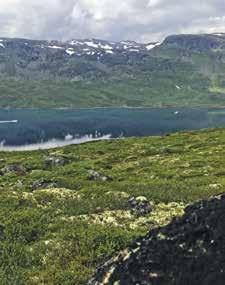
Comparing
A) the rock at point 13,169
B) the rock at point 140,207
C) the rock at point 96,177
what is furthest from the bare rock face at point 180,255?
the rock at point 13,169

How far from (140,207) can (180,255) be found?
17560 millimetres

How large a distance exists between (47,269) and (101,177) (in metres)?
54.4

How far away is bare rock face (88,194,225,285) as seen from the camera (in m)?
12.0

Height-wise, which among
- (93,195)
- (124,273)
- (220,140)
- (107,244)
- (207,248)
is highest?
(207,248)

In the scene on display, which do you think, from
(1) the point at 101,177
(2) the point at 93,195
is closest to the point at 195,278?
(2) the point at 93,195

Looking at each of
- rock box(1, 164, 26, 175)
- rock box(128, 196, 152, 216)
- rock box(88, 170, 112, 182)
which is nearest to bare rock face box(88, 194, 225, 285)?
rock box(128, 196, 152, 216)

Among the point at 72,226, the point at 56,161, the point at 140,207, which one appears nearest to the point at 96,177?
the point at 56,161

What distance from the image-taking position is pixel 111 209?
99.0ft

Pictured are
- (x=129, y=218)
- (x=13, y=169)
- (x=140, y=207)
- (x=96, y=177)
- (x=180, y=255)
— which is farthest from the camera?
(x=13, y=169)

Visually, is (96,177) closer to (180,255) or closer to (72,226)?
(72,226)

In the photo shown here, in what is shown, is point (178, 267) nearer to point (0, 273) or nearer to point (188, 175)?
point (0, 273)

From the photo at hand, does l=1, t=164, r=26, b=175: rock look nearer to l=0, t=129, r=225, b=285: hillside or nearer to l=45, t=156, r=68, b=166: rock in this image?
l=45, t=156, r=68, b=166: rock

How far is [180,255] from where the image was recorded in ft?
41.8

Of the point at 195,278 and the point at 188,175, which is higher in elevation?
the point at 195,278
